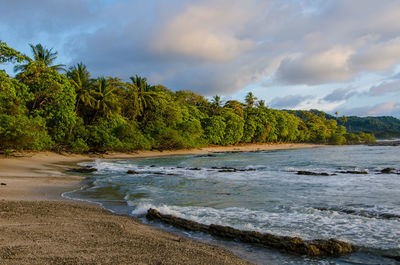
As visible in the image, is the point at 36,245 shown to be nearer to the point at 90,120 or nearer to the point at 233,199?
the point at 233,199

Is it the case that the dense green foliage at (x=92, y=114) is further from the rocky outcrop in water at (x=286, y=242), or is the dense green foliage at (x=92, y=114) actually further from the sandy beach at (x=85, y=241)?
the rocky outcrop in water at (x=286, y=242)

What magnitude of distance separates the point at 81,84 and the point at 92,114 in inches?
194

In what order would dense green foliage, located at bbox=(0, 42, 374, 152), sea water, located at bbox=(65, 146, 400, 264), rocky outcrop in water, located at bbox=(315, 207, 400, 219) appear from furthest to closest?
dense green foliage, located at bbox=(0, 42, 374, 152) → rocky outcrop in water, located at bbox=(315, 207, 400, 219) → sea water, located at bbox=(65, 146, 400, 264)

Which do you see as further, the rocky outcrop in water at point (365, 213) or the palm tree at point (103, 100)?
the palm tree at point (103, 100)

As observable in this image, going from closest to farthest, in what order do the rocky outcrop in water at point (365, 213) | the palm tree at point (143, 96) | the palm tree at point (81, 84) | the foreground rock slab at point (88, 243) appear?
the foreground rock slab at point (88, 243)
the rocky outcrop in water at point (365, 213)
the palm tree at point (81, 84)
the palm tree at point (143, 96)

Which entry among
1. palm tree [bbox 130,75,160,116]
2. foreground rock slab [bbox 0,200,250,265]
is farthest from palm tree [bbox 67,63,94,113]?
foreground rock slab [bbox 0,200,250,265]

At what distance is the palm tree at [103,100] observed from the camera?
34.9 metres

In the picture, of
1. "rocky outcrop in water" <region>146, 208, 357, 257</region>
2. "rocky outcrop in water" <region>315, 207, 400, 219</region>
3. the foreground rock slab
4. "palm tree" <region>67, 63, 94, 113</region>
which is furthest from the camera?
"palm tree" <region>67, 63, 94, 113</region>

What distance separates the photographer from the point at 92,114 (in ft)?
122

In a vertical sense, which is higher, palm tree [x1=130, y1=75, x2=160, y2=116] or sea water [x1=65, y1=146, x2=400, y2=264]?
palm tree [x1=130, y1=75, x2=160, y2=116]

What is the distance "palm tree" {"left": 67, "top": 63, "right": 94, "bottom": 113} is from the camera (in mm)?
33050

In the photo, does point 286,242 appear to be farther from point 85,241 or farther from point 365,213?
point 365,213

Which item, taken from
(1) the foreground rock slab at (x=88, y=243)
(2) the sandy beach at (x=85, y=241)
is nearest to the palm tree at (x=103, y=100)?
(2) the sandy beach at (x=85, y=241)

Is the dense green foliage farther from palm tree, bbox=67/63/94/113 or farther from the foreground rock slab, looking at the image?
the foreground rock slab
